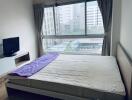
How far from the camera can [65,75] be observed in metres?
2.31

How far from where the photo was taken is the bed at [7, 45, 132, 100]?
1.74m

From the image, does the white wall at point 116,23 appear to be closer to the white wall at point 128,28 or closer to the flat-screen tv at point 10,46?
the white wall at point 128,28

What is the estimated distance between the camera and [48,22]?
4.84 meters

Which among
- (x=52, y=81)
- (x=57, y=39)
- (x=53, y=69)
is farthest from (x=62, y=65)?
(x=57, y=39)

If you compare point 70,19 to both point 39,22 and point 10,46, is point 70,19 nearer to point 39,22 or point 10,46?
point 39,22

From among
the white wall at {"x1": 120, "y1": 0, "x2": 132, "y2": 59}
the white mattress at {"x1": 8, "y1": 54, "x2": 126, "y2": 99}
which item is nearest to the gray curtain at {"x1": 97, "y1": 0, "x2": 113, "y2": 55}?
the white mattress at {"x1": 8, "y1": 54, "x2": 126, "y2": 99}

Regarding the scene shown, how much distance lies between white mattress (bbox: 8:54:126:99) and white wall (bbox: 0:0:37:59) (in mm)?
1824

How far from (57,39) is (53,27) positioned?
47 centimetres

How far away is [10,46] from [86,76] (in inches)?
98.7

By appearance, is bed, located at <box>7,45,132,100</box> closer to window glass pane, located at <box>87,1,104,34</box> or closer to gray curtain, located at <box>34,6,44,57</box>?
window glass pane, located at <box>87,1,104,34</box>

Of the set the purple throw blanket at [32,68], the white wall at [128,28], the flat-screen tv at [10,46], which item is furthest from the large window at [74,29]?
the white wall at [128,28]

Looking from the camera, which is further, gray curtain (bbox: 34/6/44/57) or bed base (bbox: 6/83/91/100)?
gray curtain (bbox: 34/6/44/57)

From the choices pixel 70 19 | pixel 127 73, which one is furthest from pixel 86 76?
pixel 70 19

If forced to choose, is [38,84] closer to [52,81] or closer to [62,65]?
[52,81]
